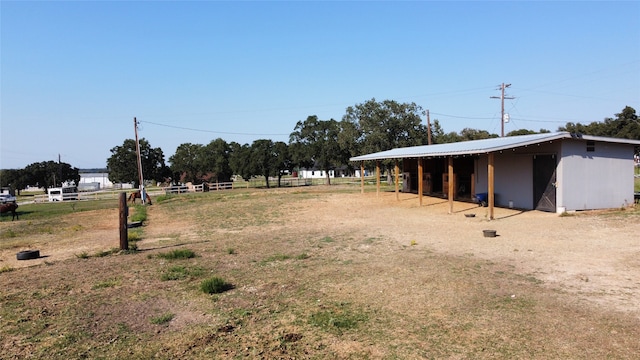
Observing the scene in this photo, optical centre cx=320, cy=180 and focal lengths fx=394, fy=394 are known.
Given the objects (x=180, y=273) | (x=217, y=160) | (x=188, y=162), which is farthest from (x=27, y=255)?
(x=188, y=162)

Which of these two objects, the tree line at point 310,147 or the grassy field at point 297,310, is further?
the tree line at point 310,147

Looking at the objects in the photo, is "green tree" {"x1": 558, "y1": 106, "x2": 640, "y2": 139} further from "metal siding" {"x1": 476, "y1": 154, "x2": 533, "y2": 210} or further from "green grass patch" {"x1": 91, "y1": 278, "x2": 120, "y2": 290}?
"green grass patch" {"x1": 91, "y1": 278, "x2": 120, "y2": 290}

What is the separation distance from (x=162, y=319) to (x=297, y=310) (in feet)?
6.06

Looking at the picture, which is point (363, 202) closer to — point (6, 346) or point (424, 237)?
point (424, 237)

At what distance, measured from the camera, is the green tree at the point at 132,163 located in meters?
58.2

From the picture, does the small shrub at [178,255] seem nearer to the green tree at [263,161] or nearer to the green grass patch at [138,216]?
the green grass patch at [138,216]

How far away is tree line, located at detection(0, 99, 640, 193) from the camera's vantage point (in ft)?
147

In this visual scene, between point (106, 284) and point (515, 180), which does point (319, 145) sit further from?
point (106, 284)

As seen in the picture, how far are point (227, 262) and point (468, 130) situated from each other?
70484 millimetres

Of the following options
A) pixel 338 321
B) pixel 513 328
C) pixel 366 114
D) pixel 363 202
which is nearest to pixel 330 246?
pixel 338 321

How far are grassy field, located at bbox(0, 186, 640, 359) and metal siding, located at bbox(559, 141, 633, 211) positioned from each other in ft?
29.4

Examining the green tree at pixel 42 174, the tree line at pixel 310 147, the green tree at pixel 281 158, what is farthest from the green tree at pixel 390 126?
the green tree at pixel 42 174

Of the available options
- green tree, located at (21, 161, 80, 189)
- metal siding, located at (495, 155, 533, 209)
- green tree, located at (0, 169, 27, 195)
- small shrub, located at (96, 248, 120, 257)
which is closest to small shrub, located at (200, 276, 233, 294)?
small shrub, located at (96, 248, 120, 257)

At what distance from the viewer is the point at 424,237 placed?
11367 millimetres
